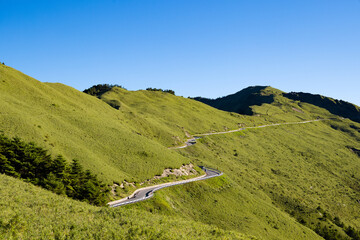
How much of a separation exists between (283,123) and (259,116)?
55.4 feet

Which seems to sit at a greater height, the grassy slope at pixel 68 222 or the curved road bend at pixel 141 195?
the grassy slope at pixel 68 222

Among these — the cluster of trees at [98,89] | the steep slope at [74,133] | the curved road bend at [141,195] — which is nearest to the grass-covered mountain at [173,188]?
the steep slope at [74,133]

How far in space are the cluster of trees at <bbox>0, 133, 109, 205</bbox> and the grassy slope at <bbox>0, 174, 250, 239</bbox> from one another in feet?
23.1

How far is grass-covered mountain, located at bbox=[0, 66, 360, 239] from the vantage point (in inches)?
778

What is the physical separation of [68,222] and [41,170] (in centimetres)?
1889

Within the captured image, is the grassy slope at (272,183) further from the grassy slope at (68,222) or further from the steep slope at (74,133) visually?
the grassy slope at (68,222)

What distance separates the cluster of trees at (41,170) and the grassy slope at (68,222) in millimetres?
7047

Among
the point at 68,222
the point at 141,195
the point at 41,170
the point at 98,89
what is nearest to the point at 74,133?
the point at 41,170

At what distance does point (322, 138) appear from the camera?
163 meters

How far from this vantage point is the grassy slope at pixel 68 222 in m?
15.8

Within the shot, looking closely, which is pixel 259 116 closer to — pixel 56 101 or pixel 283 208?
pixel 283 208

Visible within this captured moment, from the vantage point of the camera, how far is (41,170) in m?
33.6

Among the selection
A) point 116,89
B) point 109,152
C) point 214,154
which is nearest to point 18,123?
point 109,152

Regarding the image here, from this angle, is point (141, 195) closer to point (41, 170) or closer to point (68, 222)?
point (41, 170)
